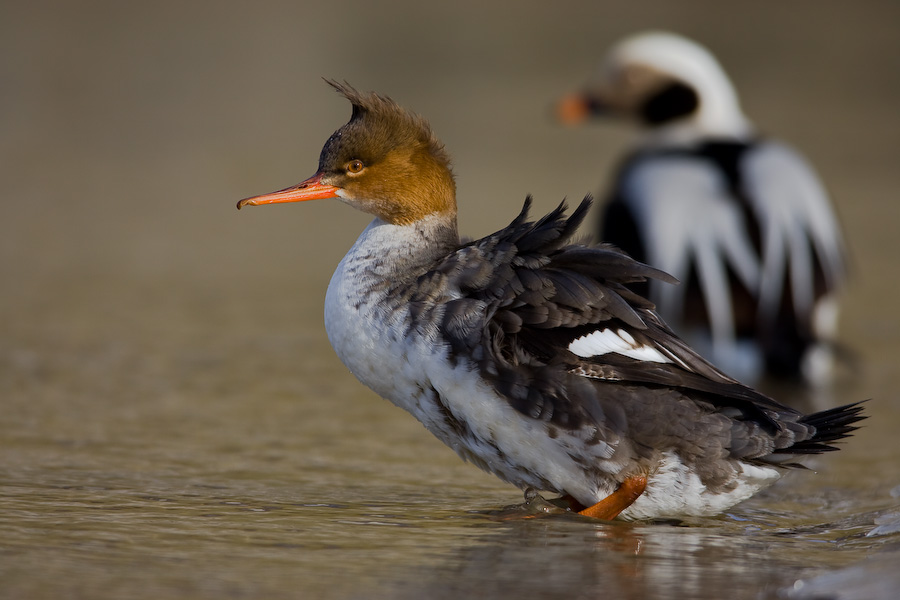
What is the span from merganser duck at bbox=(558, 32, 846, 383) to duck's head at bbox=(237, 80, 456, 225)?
2.61 m

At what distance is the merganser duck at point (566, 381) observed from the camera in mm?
3803

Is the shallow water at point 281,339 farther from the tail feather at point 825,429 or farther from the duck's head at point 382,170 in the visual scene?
the duck's head at point 382,170

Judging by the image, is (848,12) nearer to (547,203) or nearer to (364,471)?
(547,203)

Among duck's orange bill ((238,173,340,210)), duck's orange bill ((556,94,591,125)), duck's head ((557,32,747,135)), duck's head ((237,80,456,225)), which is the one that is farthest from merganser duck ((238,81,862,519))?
duck's orange bill ((556,94,591,125))

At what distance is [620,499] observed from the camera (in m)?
3.87

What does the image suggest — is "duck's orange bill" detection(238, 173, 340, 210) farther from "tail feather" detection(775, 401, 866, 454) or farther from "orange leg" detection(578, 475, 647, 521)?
"tail feather" detection(775, 401, 866, 454)

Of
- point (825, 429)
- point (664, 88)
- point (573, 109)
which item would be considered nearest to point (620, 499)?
point (825, 429)

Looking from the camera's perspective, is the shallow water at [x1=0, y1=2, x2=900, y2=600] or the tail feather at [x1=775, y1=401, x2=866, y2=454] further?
the tail feather at [x1=775, y1=401, x2=866, y2=454]

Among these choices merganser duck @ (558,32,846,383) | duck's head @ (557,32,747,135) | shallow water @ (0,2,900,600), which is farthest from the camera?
duck's head @ (557,32,747,135)

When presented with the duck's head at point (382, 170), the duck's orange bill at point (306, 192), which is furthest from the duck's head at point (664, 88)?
the duck's orange bill at point (306, 192)

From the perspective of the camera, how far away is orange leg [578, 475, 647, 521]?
386 cm

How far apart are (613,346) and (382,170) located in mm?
1123

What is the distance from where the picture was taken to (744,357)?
6.96 m

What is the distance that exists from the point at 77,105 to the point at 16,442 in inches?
398
